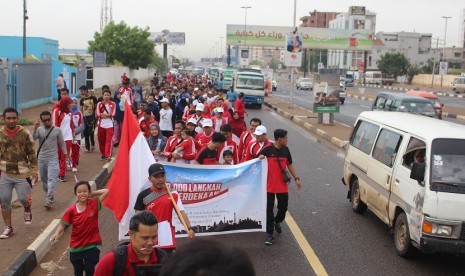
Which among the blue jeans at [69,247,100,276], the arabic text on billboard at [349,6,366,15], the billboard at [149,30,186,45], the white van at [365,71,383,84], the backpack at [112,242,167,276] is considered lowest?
the blue jeans at [69,247,100,276]

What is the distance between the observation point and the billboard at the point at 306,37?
6869 cm

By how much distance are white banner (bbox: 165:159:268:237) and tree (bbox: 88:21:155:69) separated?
53314 millimetres

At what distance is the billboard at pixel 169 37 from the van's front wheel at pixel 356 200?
380ft

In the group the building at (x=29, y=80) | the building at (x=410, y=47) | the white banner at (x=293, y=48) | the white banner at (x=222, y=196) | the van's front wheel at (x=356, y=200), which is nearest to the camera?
the white banner at (x=222, y=196)

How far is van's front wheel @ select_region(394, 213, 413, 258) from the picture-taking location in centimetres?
686

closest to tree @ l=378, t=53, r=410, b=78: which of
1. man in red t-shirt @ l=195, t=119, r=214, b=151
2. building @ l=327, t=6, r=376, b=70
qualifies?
building @ l=327, t=6, r=376, b=70

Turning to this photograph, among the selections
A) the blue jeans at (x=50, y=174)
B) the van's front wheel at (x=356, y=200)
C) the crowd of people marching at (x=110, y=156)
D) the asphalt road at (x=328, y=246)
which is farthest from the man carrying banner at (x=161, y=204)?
the van's front wheel at (x=356, y=200)

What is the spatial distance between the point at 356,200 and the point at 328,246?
2.04 m

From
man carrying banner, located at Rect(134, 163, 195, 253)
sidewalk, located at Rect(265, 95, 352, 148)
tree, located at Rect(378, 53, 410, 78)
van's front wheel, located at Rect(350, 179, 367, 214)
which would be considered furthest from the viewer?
tree, located at Rect(378, 53, 410, 78)

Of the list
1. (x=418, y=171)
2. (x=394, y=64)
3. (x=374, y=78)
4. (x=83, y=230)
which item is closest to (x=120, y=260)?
(x=83, y=230)

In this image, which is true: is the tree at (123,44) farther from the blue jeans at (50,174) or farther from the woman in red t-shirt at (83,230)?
the woman in red t-shirt at (83,230)

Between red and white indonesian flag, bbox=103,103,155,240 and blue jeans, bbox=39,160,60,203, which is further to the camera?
blue jeans, bbox=39,160,60,203

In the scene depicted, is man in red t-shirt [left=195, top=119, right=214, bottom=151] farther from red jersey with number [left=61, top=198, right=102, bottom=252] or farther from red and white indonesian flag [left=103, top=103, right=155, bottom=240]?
red jersey with number [left=61, top=198, right=102, bottom=252]

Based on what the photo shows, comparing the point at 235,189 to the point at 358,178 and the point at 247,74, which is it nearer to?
the point at 358,178
